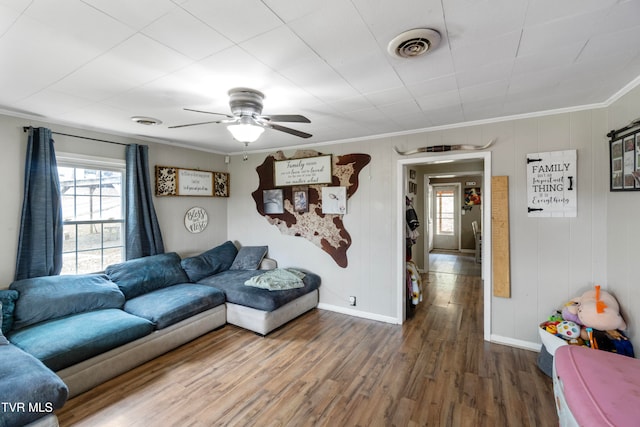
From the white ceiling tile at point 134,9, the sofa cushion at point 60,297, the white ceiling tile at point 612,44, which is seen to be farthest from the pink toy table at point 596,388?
the sofa cushion at point 60,297

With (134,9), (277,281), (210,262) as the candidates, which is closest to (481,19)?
(134,9)

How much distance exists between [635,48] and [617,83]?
0.63 m

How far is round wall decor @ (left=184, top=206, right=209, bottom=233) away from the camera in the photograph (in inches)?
174

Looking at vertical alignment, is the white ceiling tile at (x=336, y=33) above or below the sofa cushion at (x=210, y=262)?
above

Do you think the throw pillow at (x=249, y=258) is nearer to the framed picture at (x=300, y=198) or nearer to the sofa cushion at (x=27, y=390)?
the framed picture at (x=300, y=198)

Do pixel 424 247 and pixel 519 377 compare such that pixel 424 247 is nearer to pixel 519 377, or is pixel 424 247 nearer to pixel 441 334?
pixel 441 334

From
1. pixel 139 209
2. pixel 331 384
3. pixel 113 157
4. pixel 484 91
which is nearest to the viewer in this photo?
pixel 484 91

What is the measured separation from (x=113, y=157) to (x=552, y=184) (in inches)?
192

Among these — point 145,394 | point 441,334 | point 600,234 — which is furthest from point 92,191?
point 600,234

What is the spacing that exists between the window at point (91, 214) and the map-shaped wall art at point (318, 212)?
Answer: 193 cm

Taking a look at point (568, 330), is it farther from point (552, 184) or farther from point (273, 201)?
point (273, 201)

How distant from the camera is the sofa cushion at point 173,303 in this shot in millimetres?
2920

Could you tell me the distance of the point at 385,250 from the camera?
370cm

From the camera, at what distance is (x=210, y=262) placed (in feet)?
14.1
